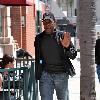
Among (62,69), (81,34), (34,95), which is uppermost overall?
(81,34)

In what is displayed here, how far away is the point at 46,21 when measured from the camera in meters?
6.49

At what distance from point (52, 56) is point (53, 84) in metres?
0.42

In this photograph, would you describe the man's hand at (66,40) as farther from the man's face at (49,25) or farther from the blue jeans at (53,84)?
the blue jeans at (53,84)

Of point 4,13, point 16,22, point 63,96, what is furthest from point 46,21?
point 16,22

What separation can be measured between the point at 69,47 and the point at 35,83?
1396mm

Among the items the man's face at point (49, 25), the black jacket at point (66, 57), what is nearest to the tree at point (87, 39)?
the black jacket at point (66, 57)

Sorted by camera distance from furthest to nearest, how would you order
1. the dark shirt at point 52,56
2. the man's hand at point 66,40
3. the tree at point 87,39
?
the tree at point 87,39
the dark shirt at point 52,56
the man's hand at point 66,40

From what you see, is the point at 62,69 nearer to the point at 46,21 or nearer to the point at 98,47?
the point at 46,21

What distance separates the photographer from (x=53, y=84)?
21.7 ft

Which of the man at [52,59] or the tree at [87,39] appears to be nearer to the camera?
the man at [52,59]

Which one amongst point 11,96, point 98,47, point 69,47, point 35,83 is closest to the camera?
point 69,47

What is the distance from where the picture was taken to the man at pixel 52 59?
648cm

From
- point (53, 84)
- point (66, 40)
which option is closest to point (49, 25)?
point (66, 40)

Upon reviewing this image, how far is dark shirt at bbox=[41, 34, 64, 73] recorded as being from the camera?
256 inches
